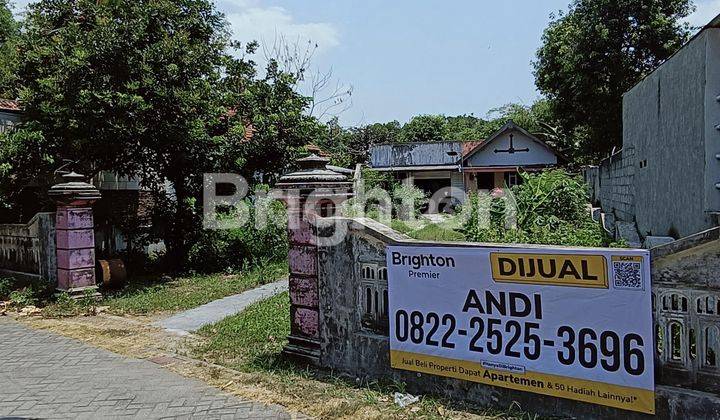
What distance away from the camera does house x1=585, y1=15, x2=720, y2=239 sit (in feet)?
21.5

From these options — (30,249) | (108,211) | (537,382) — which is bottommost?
(537,382)

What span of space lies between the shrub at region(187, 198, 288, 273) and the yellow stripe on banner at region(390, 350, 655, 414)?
809 cm

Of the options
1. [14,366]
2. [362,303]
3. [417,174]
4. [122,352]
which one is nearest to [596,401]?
[362,303]

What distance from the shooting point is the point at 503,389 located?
14.6 ft

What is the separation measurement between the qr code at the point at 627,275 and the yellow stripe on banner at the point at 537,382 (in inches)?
27.4

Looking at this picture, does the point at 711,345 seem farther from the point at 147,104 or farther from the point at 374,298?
the point at 147,104

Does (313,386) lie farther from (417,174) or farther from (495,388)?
(417,174)

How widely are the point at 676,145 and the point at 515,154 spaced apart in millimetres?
23451

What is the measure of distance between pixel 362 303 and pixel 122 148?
24.2ft

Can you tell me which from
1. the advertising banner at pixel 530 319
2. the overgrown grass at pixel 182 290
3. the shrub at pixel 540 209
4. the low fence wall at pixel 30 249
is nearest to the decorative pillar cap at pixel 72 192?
the low fence wall at pixel 30 249

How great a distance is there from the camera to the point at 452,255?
4.70 meters

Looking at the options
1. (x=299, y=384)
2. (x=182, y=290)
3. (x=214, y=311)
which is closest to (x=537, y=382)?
(x=299, y=384)

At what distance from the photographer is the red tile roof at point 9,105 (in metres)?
12.7

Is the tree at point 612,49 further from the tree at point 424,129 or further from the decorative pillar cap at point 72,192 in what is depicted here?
the tree at point 424,129
